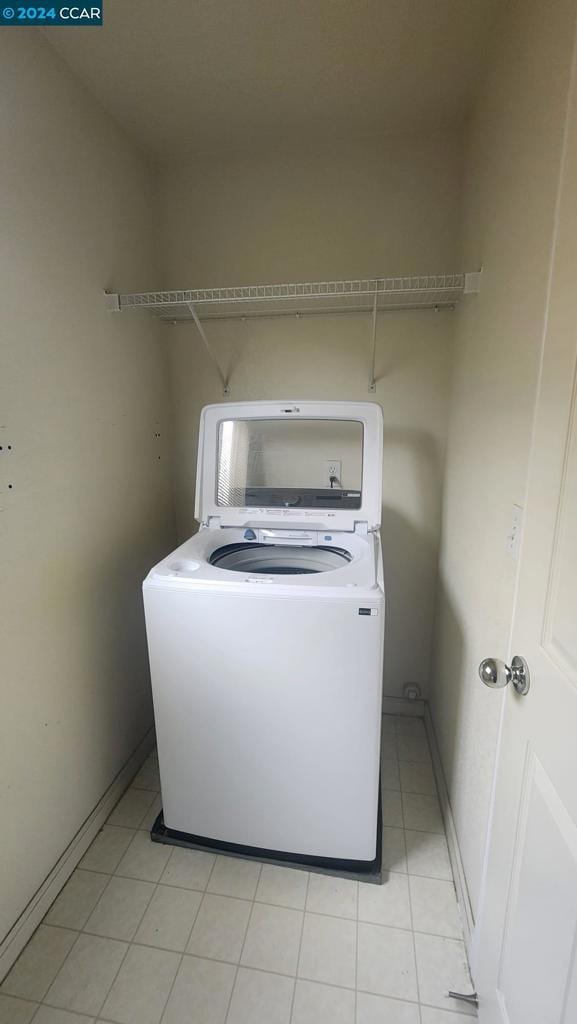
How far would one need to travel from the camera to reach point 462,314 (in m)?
1.68

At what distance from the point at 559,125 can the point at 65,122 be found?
4.82ft

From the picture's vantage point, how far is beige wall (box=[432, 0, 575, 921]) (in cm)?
94

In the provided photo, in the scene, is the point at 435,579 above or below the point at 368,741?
above

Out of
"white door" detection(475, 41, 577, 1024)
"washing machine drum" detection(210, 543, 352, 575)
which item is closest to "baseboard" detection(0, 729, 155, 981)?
"washing machine drum" detection(210, 543, 352, 575)

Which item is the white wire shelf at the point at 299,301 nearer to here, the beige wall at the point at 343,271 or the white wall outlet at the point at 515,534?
the beige wall at the point at 343,271

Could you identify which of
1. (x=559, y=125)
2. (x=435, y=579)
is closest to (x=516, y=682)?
(x=559, y=125)

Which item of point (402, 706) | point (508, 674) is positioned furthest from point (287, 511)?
point (402, 706)

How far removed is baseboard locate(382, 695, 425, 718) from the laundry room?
0.73ft

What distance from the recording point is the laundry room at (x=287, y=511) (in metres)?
0.95

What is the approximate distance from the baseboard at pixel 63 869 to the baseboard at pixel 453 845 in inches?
52.3

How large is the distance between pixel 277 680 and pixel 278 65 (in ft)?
6.59

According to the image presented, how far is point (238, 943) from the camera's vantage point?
4.21ft

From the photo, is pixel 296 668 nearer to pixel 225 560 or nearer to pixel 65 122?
pixel 225 560

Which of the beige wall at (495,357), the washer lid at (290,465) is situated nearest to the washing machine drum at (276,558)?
the washer lid at (290,465)
